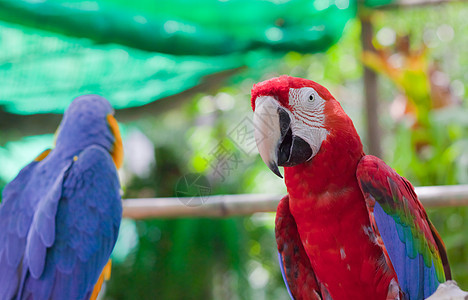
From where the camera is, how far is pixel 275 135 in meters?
0.67

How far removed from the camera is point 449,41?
4129 mm

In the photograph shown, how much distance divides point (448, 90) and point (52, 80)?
2469 millimetres

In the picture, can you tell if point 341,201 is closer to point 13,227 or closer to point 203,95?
point 13,227

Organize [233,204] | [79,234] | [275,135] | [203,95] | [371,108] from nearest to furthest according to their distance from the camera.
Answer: [275,135]
[79,234]
[233,204]
[371,108]
[203,95]

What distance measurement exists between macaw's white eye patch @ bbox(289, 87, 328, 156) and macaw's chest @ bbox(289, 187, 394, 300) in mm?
110

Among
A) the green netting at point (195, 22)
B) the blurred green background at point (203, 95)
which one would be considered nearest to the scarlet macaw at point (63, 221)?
the blurred green background at point (203, 95)

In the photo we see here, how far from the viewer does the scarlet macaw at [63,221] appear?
89 centimetres

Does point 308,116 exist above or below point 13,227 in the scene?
above

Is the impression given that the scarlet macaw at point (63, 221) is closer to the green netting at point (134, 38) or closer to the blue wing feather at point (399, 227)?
the green netting at point (134, 38)

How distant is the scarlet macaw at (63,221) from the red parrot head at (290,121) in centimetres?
47

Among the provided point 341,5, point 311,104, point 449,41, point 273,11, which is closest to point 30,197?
point 311,104

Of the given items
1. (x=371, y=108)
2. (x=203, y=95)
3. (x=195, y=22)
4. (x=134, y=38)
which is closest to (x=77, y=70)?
(x=134, y=38)

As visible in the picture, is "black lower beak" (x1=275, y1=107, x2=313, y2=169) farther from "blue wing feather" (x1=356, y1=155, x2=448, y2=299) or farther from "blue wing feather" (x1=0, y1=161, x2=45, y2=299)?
"blue wing feather" (x1=0, y1=161, x2=45, y2=299)

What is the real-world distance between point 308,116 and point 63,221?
1.97 feet
